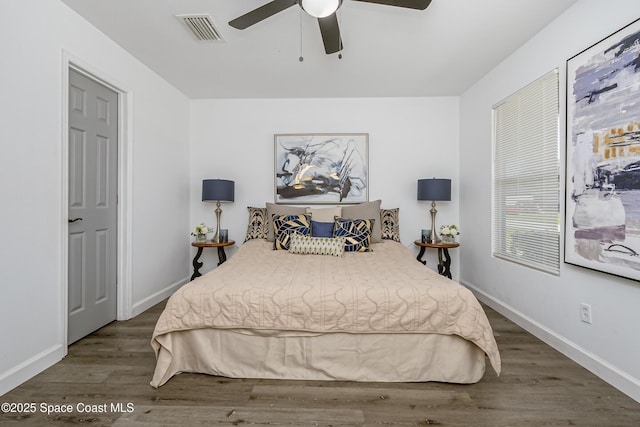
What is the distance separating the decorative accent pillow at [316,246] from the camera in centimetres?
303

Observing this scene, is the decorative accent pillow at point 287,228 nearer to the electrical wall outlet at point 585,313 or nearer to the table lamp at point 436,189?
the table lamp at point 436,189

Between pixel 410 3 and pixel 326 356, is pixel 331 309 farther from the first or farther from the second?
pixel 410 3

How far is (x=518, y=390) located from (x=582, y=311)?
779 millimetres

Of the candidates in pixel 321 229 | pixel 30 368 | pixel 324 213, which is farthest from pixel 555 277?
pixel 30 368

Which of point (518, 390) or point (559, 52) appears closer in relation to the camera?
point (518, 390)

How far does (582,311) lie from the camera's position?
211 centimetres

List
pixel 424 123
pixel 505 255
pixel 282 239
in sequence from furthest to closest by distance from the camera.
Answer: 1. pixel 424 123
2. pixel 282 239
3. pixel 505 255

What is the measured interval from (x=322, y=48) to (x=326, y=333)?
2371 millimetres

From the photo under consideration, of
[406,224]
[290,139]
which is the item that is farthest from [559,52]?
[290,139]

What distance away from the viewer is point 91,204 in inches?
99.9

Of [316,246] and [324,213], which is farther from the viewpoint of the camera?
[324,213]

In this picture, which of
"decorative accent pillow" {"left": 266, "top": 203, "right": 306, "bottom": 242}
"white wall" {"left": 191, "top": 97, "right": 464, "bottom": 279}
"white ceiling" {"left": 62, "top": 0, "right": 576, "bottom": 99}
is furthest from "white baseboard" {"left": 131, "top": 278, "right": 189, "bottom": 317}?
"white ceiling" {"left": 62, "top": 0, "right": 576, "bottom": 99}

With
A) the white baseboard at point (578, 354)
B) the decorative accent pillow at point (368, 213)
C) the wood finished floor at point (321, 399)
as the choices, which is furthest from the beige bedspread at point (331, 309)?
the decorative accent pillow at point (368, 213)

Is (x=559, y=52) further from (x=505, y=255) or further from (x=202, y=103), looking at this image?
(x=202, y=103)
